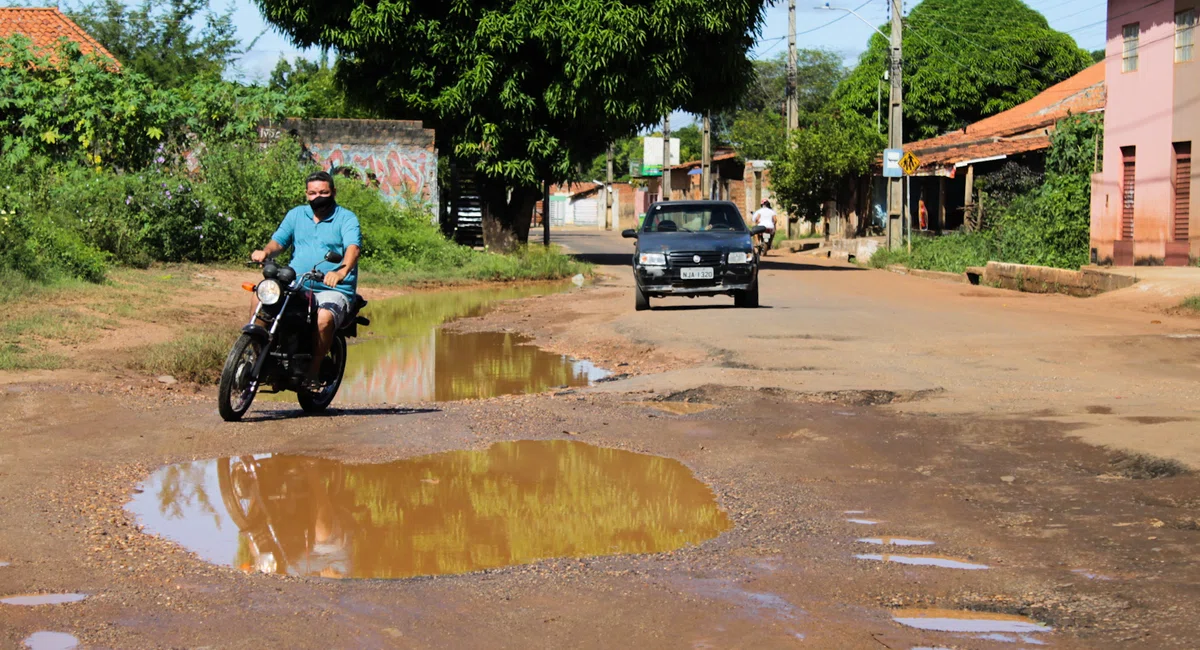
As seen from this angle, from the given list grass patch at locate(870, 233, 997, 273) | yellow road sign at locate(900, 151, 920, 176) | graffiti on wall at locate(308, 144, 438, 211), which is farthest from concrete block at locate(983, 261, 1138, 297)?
graffiti on wall at locate(308, 144, 438, 211)

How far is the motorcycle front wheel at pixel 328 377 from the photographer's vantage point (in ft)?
28.8

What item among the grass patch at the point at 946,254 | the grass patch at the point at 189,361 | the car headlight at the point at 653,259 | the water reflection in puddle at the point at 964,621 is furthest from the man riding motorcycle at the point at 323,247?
the grass patch at the point at 946,254

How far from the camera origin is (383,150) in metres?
29.1

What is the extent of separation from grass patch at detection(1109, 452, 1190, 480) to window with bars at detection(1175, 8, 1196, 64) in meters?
19.5

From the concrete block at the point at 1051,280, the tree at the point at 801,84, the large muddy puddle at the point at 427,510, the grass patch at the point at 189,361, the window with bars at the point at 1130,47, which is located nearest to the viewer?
the large muddy puddle at the point at 427,510

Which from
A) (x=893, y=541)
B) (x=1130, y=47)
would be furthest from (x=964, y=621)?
(x=1130, y=47)

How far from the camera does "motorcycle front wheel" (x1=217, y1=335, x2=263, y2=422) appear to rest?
798 centimetres

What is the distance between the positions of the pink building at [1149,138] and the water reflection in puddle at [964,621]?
70.5 ft

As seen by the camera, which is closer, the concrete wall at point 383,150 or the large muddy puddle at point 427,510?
the large muddy puddle at point 427,510

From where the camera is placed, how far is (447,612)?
14.1ft

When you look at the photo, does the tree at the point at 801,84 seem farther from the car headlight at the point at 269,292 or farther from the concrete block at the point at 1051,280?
the car headlight at the point at 269,292

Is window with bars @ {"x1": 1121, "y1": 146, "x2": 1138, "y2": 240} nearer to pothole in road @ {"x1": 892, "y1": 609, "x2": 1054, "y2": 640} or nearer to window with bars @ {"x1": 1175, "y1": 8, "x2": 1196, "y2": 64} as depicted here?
window with bars @ {"x1": 1175, "y1": 8, "x2": 1196, "y2": 64}

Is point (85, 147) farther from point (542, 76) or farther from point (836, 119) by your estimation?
point (836, 119)

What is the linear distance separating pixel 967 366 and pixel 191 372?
651 cm
